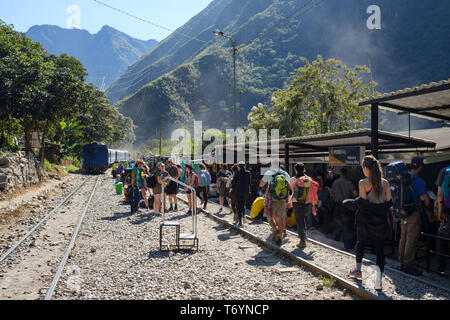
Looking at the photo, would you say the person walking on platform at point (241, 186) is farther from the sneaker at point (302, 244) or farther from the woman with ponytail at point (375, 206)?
the woman with ponytail at point (375, 206)

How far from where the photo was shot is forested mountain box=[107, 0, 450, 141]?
99869 millimetres

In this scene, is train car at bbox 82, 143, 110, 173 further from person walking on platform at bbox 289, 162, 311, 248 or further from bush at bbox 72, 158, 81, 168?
person walking on platform at bbox 289, 162, 311, 248

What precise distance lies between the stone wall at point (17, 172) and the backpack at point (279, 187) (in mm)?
13343

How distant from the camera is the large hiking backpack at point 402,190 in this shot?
5562 millimetres

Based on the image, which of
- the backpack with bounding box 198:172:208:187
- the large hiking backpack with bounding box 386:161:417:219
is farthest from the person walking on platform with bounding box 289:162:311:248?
the backpack with bounding box 198:172:208:187

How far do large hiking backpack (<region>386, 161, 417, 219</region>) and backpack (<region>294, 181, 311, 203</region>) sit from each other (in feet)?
6.33

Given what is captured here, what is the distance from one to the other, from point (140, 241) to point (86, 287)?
3.16 meters

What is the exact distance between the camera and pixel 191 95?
15200 centimetres

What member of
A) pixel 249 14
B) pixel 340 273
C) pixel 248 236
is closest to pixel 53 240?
pixel 248 236

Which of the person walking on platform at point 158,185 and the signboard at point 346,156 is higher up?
the signboard at point 346,156

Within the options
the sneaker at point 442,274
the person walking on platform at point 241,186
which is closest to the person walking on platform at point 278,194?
the person walking on platform at point 241,186

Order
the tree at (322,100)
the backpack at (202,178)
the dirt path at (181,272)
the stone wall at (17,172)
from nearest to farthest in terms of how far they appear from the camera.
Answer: the dirt path at (181,272), the backpack at (202,178), the stone wall at (17,172), the tree at (322,100)

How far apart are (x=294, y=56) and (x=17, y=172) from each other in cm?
12337

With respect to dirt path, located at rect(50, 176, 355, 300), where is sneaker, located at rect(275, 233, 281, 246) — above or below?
above
